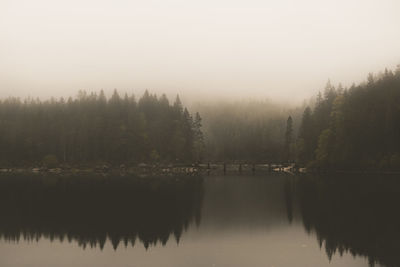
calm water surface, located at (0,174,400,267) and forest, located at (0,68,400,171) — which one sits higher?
forest, located at (0,68,400,171)

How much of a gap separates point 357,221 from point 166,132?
361ft

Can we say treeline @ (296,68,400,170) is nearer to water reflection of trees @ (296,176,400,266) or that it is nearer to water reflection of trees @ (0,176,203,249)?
water reflection of trees @ (296,176,400,266)

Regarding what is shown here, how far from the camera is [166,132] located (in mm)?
142250

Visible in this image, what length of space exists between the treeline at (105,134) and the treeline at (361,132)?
1736 inches

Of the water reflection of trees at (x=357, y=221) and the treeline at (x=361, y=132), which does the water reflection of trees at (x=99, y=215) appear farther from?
the treeline at (x=361, y=132)

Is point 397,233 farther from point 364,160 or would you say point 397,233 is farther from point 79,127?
point 79,127

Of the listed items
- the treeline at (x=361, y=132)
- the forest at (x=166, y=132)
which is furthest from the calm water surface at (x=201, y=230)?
the forest at (x=166, y=132)

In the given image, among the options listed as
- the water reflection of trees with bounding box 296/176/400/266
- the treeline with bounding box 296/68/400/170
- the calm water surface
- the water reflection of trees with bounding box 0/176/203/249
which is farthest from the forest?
the water reflection of trees with bounding box 0/176/203/249

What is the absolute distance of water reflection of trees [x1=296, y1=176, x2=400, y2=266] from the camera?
26.8 m

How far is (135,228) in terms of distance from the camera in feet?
112

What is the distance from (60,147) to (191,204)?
110 metres

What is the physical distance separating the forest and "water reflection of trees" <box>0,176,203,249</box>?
61.1 metres

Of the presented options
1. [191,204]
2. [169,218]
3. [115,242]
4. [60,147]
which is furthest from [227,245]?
[60,147]

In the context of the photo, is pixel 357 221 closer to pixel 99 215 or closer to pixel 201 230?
pixel 201 230
